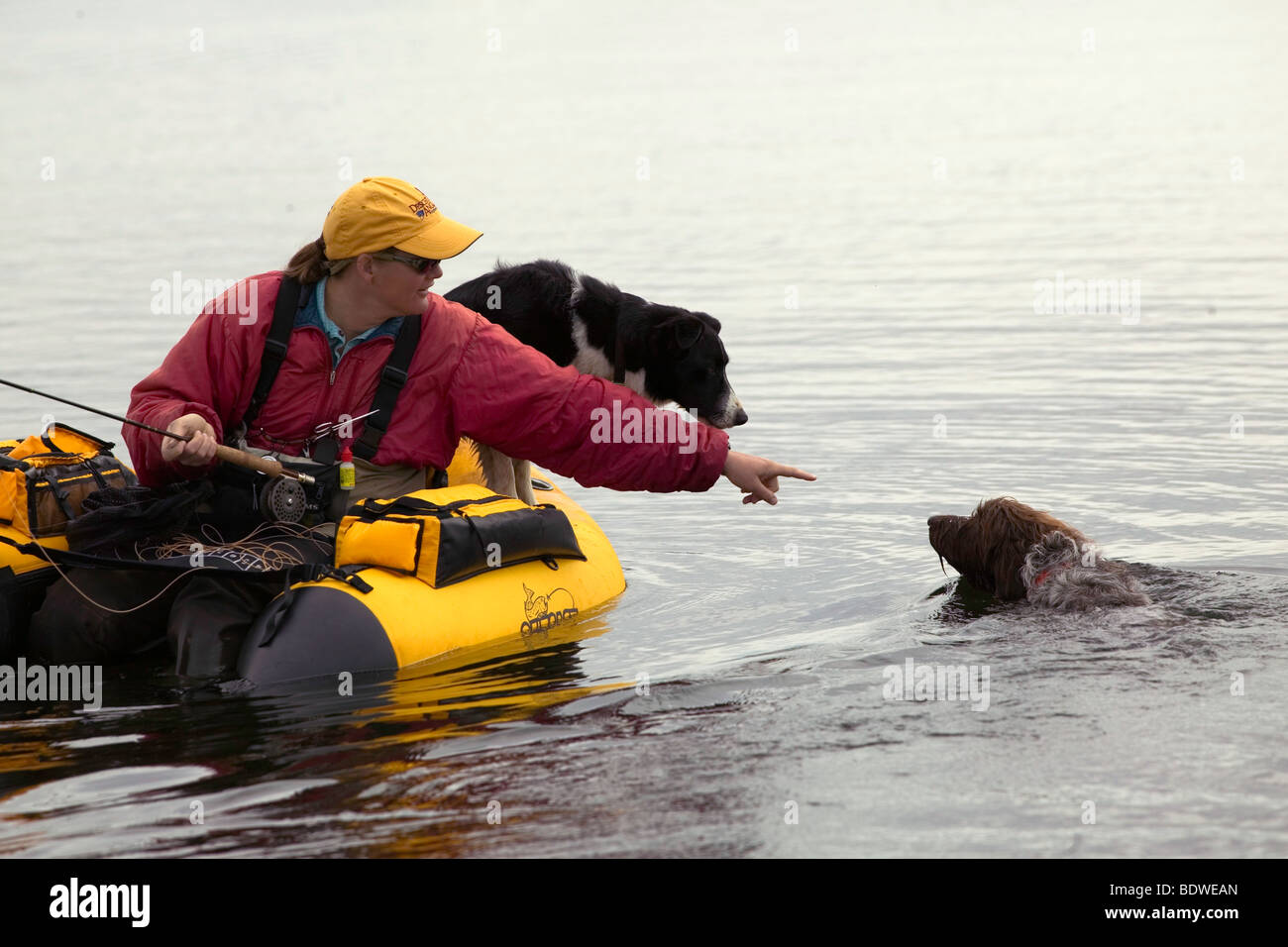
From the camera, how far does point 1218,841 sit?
3920 mm

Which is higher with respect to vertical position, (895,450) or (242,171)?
(242,171)

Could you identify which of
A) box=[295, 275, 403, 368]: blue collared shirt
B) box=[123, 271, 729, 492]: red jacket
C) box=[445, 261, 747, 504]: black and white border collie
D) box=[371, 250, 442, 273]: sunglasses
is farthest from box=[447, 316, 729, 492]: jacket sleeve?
box=[445, 261, 747, 504]: black and white border collie

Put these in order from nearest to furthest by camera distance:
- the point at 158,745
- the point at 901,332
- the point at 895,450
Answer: the point at 158,745, the point at 895,450, the point at 901,332

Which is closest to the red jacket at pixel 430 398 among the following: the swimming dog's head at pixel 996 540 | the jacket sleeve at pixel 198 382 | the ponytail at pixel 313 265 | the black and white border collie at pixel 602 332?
the jacket sleeve at pixel 198 382

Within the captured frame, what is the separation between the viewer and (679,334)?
23.5 feet

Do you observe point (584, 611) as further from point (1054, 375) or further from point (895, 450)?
point (1054, 375)

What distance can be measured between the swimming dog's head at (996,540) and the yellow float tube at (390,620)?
175 centimetres

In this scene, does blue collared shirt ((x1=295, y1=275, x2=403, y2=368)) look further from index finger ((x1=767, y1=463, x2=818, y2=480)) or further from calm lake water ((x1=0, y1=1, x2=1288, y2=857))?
index finger ((x1=767, y1=463, x2=818, y2=480))

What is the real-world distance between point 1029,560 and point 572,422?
6.67 ft

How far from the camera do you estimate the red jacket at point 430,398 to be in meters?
5.69

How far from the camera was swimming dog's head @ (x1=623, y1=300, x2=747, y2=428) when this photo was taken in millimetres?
7176

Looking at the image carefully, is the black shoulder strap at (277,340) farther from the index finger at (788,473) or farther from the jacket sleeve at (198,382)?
the index finger at (788,473)
